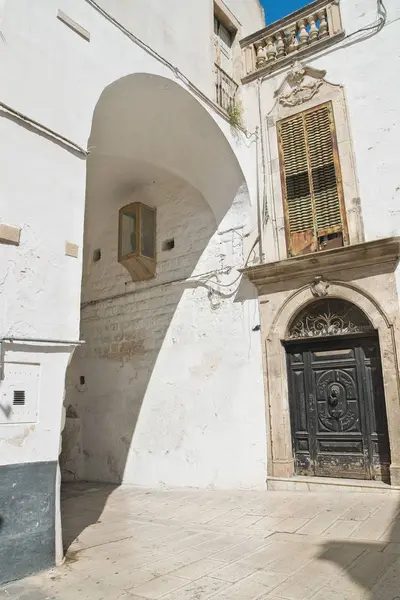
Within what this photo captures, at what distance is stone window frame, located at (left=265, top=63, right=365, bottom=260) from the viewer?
587cm

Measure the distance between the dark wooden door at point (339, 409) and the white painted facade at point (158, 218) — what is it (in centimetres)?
51

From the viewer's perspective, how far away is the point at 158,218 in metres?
7.79

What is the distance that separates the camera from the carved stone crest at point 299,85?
21.4 feet

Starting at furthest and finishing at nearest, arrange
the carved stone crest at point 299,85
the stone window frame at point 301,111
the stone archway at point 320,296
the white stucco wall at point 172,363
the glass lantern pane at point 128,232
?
the glass lantern pane at point 128,232
the carved stone crest at point 299,85
the white stucco wall at point 172,363
the stone window frame at point 301,111
the stone archway at point 320,296

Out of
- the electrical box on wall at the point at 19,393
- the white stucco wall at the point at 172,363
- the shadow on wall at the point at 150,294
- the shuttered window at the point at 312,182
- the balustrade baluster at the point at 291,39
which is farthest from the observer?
the balustrade baluster at the point at 291,39

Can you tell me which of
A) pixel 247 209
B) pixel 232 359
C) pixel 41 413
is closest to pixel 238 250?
pixel 247 209

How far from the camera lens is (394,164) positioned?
5.64 meters

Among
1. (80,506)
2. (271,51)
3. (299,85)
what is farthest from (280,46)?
(80,506)

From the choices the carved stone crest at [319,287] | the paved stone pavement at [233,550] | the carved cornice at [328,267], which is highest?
the carved cornice at [328,267]

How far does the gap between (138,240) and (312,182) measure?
2.81m

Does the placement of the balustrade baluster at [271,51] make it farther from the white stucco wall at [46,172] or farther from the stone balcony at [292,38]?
the white stucco wall at [46,172]

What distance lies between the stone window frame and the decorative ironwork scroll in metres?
0.77

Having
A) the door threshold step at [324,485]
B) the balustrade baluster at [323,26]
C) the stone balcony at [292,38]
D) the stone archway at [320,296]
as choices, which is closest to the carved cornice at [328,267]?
the stone archway at [320,296]

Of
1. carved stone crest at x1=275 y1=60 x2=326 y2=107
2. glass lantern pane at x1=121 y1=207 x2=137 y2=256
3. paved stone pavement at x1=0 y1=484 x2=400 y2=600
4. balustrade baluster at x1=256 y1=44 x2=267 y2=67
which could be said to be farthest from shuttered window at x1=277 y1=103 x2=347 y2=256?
paved stone pavement at x1=0 y1=484 x2=400 y2=600
